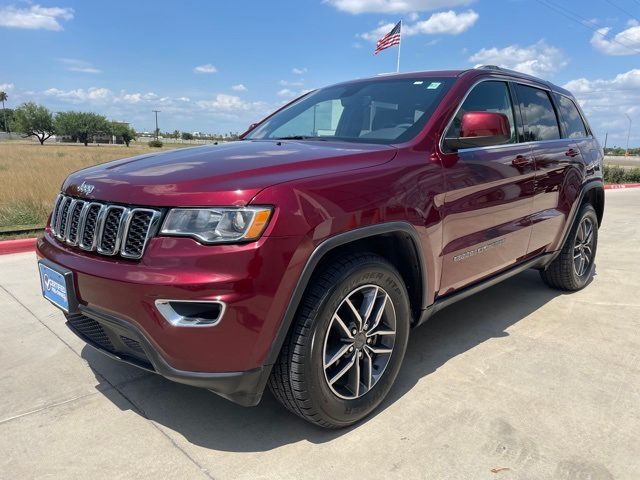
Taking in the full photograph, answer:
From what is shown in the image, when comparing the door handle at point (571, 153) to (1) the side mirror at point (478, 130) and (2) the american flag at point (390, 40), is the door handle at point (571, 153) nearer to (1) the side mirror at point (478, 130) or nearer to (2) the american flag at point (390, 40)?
(1) the side mirror at point (478, 130)

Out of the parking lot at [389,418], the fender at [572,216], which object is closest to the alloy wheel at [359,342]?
the parking lot at [389,418]

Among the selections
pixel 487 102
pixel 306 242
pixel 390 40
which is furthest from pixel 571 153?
pixel 390 40

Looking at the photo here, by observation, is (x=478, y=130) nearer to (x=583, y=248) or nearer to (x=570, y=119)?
(x=570, y=119)

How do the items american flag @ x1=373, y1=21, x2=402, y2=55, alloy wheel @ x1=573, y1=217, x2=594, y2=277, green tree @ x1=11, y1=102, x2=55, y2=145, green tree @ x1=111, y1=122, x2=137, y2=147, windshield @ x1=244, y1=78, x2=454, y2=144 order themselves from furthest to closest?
green tree @ x1=111, y1=122, x2=137, y2=147 → green tree @ x1=11, y1=102, x2=55, y2=145 → american flag @ x1=373, y1=21, x2=402, y2=55 → alloy wheel @ x1=573, y1=217, x2=594, y2=277 → windshield @ x1=244, y1=78, x2=454, y2=144

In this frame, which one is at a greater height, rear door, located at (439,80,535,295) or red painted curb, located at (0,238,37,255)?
rear door, located at (439,80,535,295)

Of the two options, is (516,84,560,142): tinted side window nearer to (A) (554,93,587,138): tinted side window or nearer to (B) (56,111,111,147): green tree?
(A) (554,93,587,138): tinted side window

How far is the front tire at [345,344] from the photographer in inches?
88.5

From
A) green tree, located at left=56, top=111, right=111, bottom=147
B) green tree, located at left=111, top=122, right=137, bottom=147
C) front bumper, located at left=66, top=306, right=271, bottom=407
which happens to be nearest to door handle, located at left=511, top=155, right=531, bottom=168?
front bumper, located at left=66, top=306, right=271, bottom=407

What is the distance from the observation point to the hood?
2.10 meters

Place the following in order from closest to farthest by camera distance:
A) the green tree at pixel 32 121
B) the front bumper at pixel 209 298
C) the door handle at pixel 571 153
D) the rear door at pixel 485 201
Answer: the front bumper at pixel 209 298, the rear door at pixel 485 201, the door handle at pixel 571 153, the green tree at pixel 32 121

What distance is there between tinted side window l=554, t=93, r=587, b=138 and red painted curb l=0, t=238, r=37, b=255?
6.01 meters

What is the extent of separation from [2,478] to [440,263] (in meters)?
2.35

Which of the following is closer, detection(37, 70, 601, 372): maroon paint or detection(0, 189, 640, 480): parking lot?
detection(37, 70, 601, 372): maroon paint

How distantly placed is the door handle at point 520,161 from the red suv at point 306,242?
2 cm
